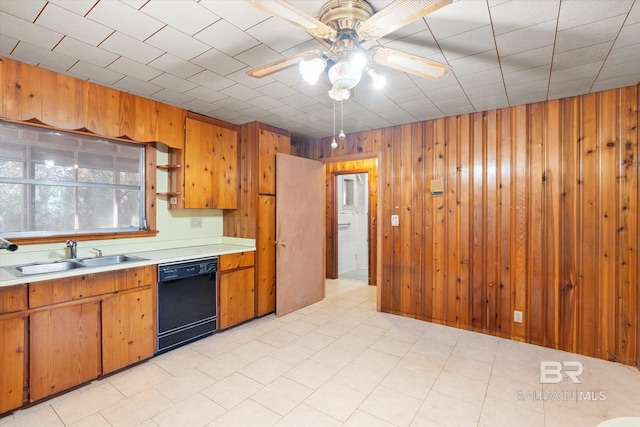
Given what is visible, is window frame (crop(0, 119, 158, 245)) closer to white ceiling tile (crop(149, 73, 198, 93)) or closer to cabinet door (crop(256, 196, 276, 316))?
white ceiling tile (crop(149, 73, 198, 93))

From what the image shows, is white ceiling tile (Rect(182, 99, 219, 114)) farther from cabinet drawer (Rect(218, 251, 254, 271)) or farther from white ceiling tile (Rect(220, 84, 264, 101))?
cabinet drawer (Rect(218, 251, 254, 271))

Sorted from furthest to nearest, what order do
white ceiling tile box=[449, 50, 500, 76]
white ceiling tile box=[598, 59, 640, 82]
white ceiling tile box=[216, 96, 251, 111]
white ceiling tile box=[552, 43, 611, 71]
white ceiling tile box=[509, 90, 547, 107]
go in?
white ceiling tile box=[216, 96, 251, 111]
white ceiling tile box=[509, 90, 547, 107]
white ceiling tile box=[598, 59, 640, 82]
white ceiling tile box=[449, 50, 500, 76]
white ceiling tile box=[552, 43, 611, 71]

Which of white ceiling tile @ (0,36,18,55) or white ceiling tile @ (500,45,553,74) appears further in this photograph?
white ceiling tile @ (500,45,553,74)

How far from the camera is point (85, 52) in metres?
2.07

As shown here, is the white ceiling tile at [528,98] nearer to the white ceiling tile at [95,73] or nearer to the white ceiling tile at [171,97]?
the white ceiling tile at [171,97]

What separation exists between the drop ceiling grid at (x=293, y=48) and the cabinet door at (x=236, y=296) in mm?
1850

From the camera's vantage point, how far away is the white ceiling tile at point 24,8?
5.19 feet

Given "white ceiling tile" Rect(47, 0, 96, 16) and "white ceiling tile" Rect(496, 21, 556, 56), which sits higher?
"white ceiling tile" Rect(47, 0, 96, 16)

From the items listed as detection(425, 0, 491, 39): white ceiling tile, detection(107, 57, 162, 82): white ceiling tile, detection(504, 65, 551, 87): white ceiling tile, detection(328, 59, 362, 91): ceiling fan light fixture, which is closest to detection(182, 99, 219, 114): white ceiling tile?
detection(107, 57, 162, 82): white ceiling tile

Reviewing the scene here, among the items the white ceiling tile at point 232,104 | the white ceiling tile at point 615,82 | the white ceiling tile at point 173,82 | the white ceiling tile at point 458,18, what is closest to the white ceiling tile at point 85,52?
the white ceiling tile at point 173,82

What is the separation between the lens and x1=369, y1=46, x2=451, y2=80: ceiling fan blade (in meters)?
1.60

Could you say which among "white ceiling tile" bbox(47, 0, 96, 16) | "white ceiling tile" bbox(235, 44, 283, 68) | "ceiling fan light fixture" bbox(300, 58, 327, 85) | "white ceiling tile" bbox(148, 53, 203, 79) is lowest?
"ceiling fan light fixture" bbox(300, 58, 327, 85)

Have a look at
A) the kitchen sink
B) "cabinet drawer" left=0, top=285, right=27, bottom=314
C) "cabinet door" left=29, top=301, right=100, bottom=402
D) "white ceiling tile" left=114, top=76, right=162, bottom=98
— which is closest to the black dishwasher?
the kitchen sink

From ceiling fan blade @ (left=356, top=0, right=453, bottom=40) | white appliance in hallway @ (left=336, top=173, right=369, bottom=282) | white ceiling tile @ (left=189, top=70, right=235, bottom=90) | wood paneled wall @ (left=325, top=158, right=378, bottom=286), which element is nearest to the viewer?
ceiling fan blade @ (left=356, top=0, right=453, bottom=40)
